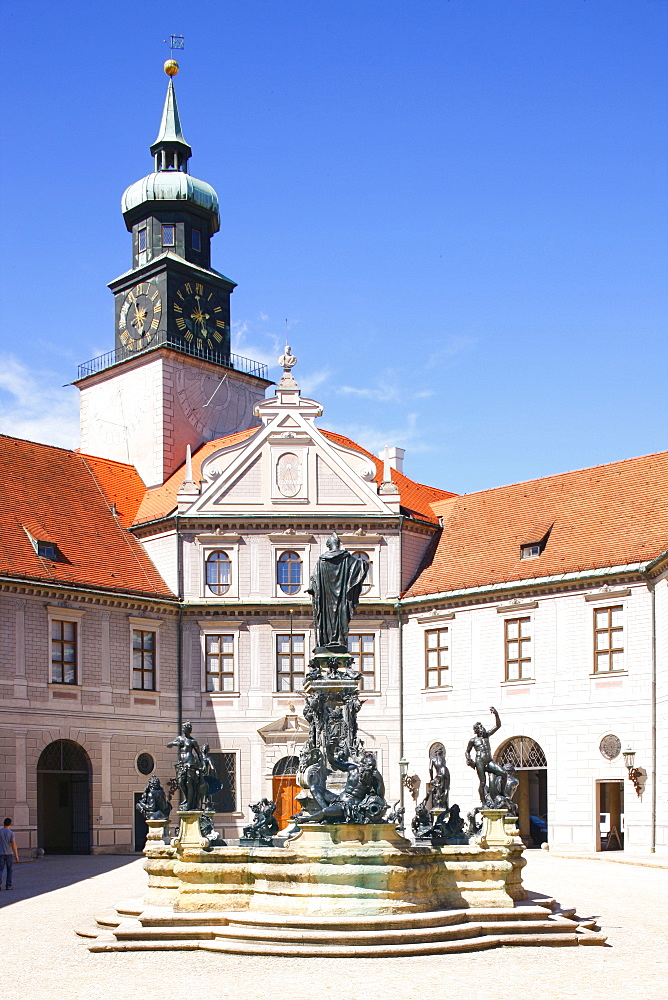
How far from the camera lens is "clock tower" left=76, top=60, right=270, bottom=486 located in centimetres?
4738

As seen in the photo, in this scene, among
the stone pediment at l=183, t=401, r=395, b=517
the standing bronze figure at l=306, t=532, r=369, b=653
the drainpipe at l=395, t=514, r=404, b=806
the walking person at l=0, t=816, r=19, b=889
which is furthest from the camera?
the stone pediment at l=183, t=401, r=395, b=517

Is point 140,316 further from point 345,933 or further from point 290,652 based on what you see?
point 345,933

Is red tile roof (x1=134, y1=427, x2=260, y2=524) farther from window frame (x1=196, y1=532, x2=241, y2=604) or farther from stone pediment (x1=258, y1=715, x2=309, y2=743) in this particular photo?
stone pediment (x1=258, y1=715, x2=309, y2=743)

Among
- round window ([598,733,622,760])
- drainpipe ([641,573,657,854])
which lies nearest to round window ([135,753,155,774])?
round window ([598,733,622,760])

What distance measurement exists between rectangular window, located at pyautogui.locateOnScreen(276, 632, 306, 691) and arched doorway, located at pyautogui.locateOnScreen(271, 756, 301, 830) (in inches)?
88.1

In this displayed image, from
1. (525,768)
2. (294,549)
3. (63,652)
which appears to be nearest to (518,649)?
(525,768)

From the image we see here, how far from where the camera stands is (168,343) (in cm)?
4750

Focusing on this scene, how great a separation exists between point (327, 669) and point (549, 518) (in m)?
21.1

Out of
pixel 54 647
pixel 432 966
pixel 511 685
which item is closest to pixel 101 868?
pixel 54 647

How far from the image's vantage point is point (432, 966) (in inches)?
588

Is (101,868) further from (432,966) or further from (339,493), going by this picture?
(432,966)

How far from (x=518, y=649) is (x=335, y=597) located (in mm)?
18818

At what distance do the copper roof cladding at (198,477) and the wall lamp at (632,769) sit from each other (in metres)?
11.2

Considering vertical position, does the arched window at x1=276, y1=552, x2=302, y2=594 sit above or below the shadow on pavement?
above
